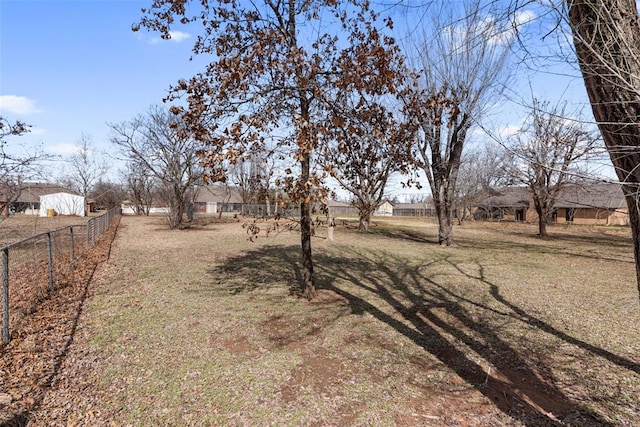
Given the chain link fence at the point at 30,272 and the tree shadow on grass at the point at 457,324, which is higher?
the chain link fence at the point at 30,272

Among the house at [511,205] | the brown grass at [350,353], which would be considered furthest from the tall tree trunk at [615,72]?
the house at [511,205]

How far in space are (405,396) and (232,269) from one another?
22.6 feet

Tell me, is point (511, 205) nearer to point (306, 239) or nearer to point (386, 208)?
point (386, 208)

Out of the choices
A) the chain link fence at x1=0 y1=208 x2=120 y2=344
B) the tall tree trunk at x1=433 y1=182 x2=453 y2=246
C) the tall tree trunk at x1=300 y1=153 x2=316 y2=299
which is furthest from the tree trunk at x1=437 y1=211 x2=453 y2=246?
the chain link fence at x1=0 y1=208 x2=120 y2=344

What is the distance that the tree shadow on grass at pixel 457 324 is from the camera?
128 inches

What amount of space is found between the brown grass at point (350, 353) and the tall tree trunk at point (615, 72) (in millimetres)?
2119

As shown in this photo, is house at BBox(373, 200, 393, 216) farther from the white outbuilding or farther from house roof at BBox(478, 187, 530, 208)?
the white outbuilding

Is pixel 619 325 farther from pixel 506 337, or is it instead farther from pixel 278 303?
pixel 278 303

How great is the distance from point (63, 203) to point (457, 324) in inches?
2023

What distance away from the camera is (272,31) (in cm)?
509

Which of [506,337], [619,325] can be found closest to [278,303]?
[506,337]

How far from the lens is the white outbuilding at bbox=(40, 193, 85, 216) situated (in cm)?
4209

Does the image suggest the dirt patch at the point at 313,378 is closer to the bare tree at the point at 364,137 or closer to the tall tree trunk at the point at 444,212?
the bare tree at the point at 364,137

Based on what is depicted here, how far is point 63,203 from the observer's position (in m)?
43.5
